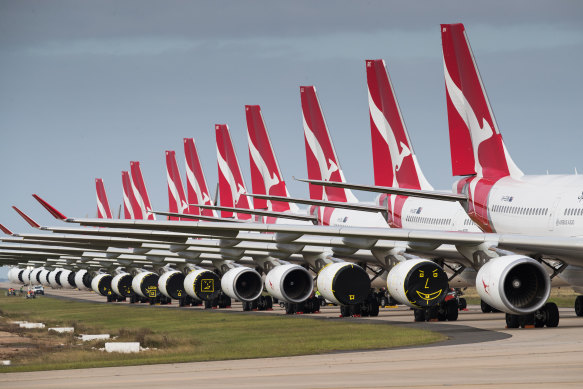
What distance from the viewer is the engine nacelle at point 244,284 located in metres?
44.5

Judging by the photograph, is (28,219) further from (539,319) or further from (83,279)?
(83,279)

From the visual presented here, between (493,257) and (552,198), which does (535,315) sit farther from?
(552,198)

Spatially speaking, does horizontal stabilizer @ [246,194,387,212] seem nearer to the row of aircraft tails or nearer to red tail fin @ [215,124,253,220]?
the row of aircraft tails

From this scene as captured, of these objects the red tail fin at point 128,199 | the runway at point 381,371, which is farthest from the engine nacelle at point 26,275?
the runway at point 381,371

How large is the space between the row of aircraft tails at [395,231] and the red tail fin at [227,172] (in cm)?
562

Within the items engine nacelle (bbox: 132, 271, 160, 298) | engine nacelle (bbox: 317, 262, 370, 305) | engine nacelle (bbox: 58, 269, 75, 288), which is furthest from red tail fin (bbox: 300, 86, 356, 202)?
engine nacelle (bbox: 58, 269, 75, 288)

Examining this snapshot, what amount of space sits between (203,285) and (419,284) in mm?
23878

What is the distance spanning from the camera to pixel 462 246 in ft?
88.6

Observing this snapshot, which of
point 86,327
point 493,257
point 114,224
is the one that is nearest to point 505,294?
point 493,257

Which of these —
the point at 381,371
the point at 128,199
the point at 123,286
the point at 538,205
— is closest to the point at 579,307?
the point at 538,205

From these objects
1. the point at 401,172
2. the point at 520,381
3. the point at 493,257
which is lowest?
the point at 520,381

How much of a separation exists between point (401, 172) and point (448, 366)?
92.9 ft

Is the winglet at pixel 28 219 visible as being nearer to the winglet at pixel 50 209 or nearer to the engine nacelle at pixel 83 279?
the winglet at pixel 50 209

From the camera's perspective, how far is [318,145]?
52.8 meters
